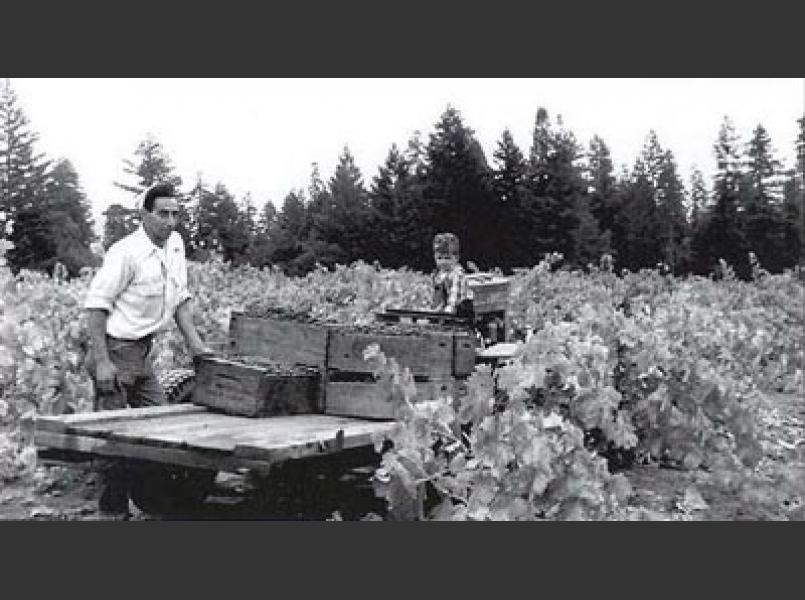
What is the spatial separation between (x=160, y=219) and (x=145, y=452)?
1.57 meters

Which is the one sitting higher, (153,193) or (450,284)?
(153,193)

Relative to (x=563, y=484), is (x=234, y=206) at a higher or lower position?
higher

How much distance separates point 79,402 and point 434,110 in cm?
278

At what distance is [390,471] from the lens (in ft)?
12.9

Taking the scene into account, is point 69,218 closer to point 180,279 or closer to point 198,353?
point 180,279

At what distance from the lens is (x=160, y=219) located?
16.0 feet

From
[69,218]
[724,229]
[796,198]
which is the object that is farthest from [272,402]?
[724,229]

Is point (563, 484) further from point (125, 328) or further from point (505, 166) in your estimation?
point (505, 166)

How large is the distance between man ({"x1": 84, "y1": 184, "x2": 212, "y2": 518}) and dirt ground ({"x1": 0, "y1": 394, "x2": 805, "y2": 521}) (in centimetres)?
39

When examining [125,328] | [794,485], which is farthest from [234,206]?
[794,485]

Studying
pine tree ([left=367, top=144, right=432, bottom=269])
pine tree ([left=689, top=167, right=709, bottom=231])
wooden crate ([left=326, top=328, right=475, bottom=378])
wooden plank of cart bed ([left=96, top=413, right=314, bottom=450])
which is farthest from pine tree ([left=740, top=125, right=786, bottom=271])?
pine tree ([left=367, top=144, right=432, bottom=269])

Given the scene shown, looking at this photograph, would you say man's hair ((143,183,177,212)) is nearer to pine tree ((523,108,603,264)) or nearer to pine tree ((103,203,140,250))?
pine tree ((103,203,140,250))

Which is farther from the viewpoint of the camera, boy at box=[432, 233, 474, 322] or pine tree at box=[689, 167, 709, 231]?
pine tree at box=[689, 167, 709, 231]

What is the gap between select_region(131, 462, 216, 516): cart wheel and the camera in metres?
4.58
